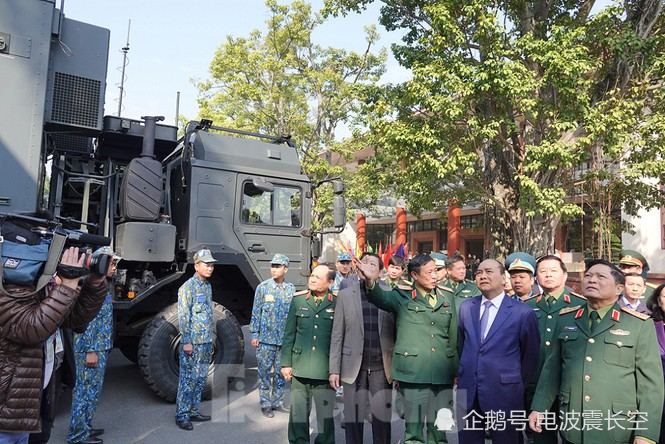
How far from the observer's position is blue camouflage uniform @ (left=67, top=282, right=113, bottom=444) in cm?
438

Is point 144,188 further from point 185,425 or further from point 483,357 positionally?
point 483,357

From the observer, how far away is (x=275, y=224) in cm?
645

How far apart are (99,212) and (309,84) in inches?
539

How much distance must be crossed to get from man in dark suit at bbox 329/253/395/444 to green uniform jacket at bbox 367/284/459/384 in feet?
0.95

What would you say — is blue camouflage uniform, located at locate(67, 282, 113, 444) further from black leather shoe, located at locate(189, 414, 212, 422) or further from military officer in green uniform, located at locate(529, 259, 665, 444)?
military officer in green uniform, located at locate(529, 259, 665, 444)

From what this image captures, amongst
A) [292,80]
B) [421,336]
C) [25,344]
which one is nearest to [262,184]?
[421,336]

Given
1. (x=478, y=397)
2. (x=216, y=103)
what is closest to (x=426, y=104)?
(x=478, y=397)

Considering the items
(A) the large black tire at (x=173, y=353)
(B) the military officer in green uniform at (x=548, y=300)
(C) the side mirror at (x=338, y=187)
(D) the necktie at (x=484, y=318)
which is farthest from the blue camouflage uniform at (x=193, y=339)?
(B) the military officer in green uniform at (x=548, y=300)

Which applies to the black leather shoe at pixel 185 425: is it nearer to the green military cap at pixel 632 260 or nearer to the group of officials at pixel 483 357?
the group of officials at pixel 483 357

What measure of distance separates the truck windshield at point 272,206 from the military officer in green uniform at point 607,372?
4106 mm

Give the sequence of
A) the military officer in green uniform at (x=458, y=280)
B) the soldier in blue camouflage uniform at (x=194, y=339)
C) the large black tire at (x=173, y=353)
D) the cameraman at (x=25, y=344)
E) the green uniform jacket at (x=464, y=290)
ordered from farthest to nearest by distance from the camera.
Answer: the military officer in green uniform at (x=458, y=280) → the green uniform jacket at (x=464, y=290) → the large black tire at (x=173, y=353) → the soldier in blue camouflage uniform at (x=194, y=339) → the cameraman at (x=25, y=344)

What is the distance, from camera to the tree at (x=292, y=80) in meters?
18.4

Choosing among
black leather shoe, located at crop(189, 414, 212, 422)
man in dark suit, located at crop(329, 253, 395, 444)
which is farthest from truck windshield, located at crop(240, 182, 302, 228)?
man in dark suit, located at crop(329, 253, 395, 444)

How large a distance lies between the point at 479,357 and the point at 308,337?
1544mm
